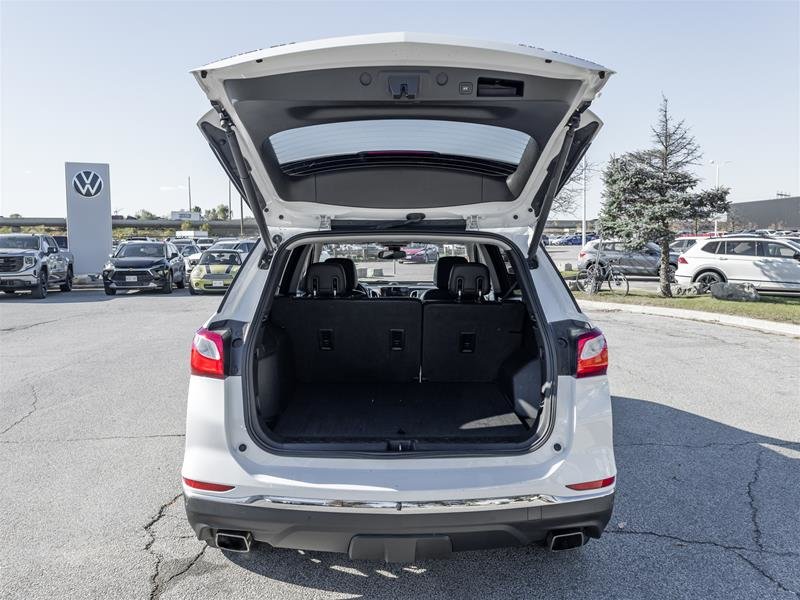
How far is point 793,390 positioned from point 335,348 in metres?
5.21

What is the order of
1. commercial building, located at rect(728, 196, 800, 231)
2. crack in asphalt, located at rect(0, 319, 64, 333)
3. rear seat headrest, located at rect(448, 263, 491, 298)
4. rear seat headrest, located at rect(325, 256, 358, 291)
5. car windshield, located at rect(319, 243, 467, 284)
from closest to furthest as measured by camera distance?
rear seat headrest, located at rect(448, 263, 491, 298), rear seat headrest, located at rect(325, 256, 358, 291), car windshield, located at rect(319, 243, 467, 284), crack in asphalt, located at rect(0, 319, 64, 333), commercial building, located at rect(728, 196, 800, 231)

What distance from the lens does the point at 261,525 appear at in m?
2.29

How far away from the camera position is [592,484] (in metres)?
2.40

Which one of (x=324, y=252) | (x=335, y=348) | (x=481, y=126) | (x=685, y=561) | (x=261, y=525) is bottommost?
(x=685, y=561)

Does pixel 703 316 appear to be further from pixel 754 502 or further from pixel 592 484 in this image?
pixel 592 484

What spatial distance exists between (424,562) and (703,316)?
10.9 meters

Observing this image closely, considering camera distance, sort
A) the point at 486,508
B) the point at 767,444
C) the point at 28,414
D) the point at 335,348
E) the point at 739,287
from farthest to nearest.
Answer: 1. the point at 739,287
2. the point at 28,414
3. the point at 767,444
4. the point at 335,348
5. the point at 486,508

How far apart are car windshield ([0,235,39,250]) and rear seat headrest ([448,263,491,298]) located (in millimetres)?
16819

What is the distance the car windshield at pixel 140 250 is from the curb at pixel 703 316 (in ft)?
43.6

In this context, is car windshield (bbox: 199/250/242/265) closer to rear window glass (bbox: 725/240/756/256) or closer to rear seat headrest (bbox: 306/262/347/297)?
rear window glass (bbox: 725/240/756/256)

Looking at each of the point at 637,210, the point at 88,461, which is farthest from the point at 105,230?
the point at 88,461

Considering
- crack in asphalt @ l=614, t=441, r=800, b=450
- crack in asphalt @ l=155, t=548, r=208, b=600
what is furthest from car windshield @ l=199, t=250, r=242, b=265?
crack in asphalt @ l=155, t=548, r=208, b=600

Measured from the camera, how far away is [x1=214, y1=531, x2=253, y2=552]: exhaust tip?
7.66 ft

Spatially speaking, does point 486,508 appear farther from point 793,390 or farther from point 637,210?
point 637,210
